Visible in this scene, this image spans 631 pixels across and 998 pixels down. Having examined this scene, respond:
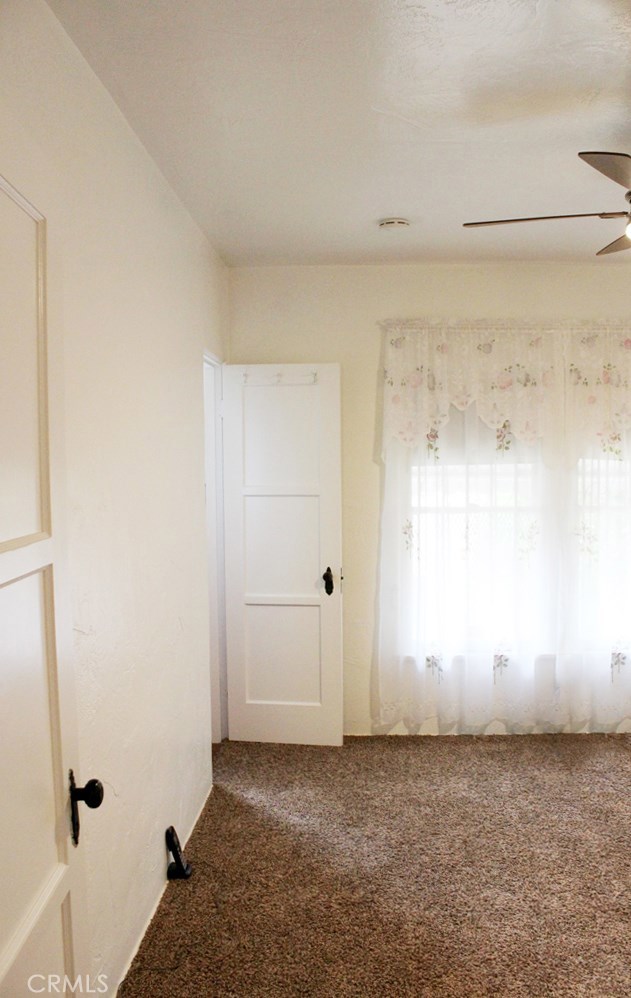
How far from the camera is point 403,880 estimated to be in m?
2.50

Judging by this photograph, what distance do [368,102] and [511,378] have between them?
2046 millimetres

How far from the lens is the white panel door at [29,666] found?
3.27 feet

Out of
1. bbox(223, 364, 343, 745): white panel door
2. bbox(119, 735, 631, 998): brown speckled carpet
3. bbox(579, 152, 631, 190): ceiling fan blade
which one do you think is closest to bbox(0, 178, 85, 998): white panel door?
bbox(119, 735, 631, 998): brown speckled carpet

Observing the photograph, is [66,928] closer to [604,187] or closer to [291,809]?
[291,809]

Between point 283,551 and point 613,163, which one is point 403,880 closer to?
point 283,551

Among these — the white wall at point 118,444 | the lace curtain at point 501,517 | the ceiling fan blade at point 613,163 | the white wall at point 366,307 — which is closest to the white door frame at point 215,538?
the white wall at point 366,307

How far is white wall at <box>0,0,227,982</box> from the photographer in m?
1.52

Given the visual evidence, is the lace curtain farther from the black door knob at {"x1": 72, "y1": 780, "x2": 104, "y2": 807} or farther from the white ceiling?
the black door knob at {"x1": 72, "y1": 780, "x2": 104, "y2": 807}

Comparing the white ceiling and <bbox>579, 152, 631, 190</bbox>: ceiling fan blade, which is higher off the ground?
the white ceiling

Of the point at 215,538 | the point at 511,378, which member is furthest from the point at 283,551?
the point at 511,378

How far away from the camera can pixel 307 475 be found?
3.64 m

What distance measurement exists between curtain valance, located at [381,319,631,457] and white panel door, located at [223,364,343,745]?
42cm

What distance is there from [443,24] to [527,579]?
283 centimetres

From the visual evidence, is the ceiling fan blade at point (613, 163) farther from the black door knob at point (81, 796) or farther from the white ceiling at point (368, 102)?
the black door knob at point (81, 796)
